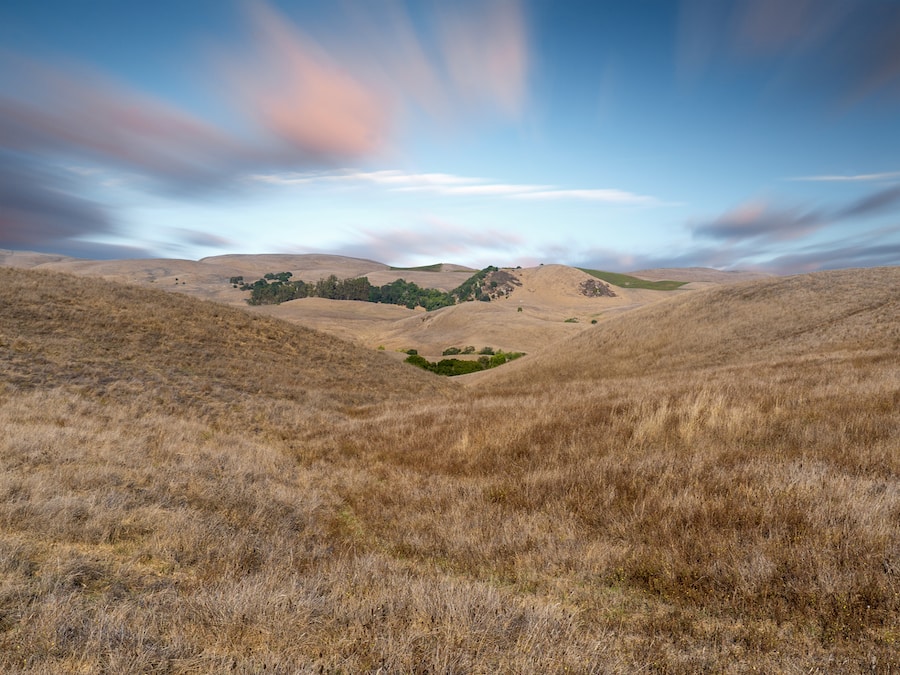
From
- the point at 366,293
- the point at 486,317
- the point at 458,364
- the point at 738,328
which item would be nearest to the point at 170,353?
the point at 458,364

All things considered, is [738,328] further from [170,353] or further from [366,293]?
[366,293]

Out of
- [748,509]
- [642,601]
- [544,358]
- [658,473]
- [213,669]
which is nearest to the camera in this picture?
[213,669]

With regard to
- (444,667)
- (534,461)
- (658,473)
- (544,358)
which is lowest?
(544,358)

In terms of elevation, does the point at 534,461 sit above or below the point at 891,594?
below

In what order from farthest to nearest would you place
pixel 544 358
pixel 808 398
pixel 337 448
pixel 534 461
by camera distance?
pixel 544 358 → pixel 337 448 → pixel 808 398 → pixel 534 461

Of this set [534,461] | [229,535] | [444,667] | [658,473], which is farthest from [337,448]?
[444,667]

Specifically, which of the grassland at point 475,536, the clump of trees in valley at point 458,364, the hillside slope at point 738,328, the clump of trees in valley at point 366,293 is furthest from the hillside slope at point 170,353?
the clump of trees in valley at point 366,293

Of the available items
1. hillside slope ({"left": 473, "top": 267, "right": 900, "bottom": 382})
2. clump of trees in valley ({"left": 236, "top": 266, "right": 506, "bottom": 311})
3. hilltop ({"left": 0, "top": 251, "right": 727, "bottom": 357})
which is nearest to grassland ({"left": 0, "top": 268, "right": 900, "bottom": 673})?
hillside slope ({"left": 473, "top": 267, "right": 900, "bottom": 382})

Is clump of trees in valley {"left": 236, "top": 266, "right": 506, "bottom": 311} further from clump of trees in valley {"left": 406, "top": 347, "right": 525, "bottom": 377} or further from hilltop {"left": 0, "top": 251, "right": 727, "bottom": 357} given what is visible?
clump of trees in valley {"left": 406, "top": 347, "right": 525, "bottom": 377}

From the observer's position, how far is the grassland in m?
2.90

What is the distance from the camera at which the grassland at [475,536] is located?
290cm

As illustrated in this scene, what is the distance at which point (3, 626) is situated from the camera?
2943mm

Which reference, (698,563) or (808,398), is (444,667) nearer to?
(698,563)

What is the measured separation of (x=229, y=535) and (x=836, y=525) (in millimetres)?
6546
